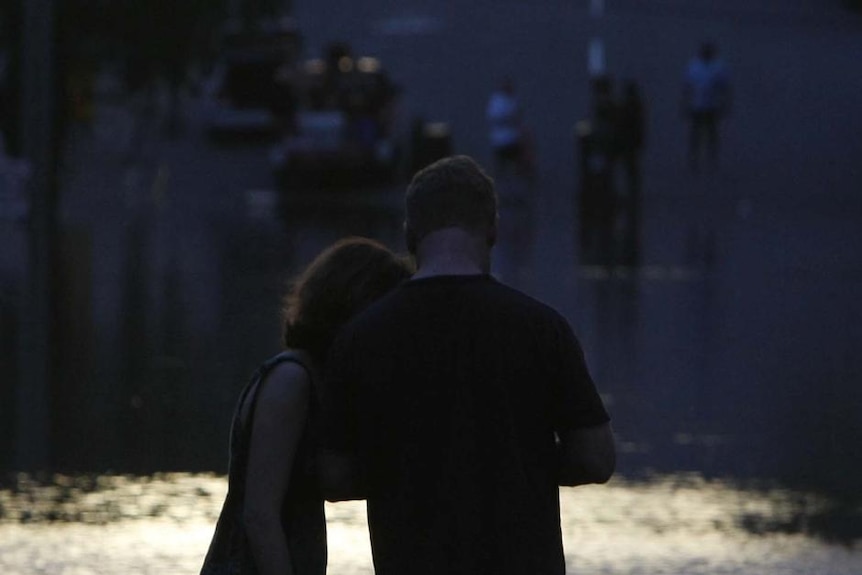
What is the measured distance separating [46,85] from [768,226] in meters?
17.9

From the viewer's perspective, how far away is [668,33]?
127 ft

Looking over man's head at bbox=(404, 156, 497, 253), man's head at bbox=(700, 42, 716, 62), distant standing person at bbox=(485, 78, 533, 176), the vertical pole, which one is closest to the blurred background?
the vertical pole

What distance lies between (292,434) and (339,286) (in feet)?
1.01

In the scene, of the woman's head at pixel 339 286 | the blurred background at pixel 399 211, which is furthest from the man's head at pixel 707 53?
the woman's head at pixel 339 286

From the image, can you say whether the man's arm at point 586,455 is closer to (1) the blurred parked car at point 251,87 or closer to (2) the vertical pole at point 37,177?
(2) the vertical pole at point 37,177

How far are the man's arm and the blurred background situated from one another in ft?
12.0

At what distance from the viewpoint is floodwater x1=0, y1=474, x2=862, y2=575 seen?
7496 millimetres

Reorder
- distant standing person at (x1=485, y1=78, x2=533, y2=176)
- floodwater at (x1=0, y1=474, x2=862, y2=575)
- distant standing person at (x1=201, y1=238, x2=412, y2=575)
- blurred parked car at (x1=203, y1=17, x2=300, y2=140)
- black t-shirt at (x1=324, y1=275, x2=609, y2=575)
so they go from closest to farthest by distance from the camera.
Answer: black t-shirt at (x1=324, y1=275, x2=609, y2=575) → distant standing person at (x1=201, y1=238, x2=412, y2=575) → floodwater at (x1=0, y1=474, x2=862, y2=575) → distant standing person at (x1=485, y1=78, x2=533, y2=176) → blurred parked car at (x1=203, y1=17, x2=300, y2=140)

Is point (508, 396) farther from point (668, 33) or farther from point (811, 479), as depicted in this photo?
point (668, 33)

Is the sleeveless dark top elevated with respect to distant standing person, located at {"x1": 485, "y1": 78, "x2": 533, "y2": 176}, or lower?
elevated

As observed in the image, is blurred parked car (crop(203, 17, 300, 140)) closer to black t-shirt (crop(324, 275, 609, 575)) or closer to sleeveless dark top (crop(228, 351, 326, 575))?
sleeveless dark top (crop(228, 351, 326, 575))

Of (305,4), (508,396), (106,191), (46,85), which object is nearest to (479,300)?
(508,396)

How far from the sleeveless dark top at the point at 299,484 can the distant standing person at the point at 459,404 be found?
12cm

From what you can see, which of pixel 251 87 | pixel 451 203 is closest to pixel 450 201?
pixel 451 203
